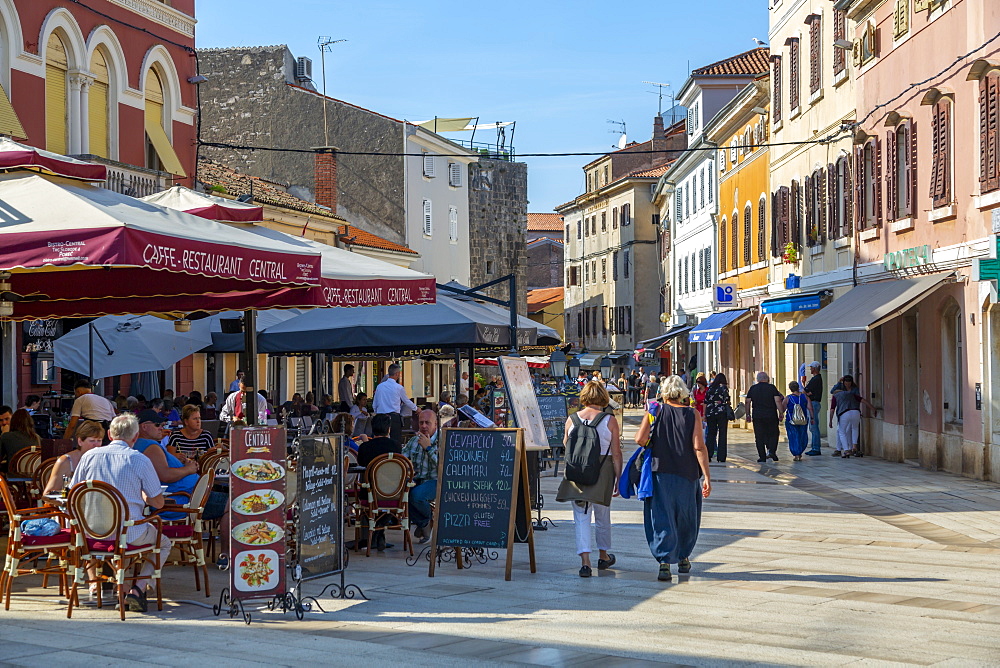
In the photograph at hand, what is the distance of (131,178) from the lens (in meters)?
23.7

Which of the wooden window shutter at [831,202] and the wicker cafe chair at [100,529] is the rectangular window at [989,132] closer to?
the wooden window shutter at [831,202]

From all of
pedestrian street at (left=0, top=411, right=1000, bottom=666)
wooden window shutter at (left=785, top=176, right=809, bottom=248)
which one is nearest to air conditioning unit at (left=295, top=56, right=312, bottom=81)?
wooden window shutter at (left=785, top=176, right=809, bottom=248)

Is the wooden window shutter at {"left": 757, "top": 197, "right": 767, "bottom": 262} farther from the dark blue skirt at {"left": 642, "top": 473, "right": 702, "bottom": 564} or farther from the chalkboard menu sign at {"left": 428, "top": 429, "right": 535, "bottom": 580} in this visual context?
the chalkboard menu sign at {"left": 428, "top": 429, "right": 535, "bottom": 580}

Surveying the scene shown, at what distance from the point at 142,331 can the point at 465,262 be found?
41270mm

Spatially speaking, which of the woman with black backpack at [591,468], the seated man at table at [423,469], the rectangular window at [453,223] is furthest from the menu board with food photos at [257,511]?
the rectangular window at [453,223]

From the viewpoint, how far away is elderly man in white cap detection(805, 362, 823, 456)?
25703 mm

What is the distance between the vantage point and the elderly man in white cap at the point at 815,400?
84.3ft

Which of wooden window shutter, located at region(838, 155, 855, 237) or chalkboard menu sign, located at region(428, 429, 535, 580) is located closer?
chalkboard menu sign, located at region(428, 429, 535, 580)

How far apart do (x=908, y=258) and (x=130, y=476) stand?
16.2m

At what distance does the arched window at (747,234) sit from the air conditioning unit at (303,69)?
1751 centimetres

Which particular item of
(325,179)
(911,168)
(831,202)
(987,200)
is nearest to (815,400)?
(831,202)

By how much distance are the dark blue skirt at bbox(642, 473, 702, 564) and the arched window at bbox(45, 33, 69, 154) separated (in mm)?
15664

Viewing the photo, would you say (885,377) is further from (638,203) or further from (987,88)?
(638,203)

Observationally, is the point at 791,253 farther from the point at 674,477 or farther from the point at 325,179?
the point at 674,477
